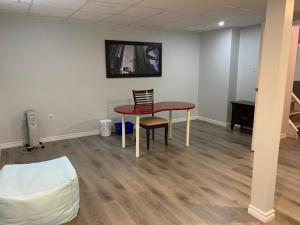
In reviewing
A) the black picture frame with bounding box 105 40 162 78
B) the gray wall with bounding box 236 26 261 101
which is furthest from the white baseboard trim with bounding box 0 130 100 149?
the gray wall with bounding box 236 26 261 101

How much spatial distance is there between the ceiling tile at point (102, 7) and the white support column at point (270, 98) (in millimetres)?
2163

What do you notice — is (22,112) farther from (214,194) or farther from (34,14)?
(214,194)

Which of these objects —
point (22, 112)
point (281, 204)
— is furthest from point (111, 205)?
point (22, 112)

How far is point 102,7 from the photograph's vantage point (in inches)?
136

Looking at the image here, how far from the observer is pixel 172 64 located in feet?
18.9

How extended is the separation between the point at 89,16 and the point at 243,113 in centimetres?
358

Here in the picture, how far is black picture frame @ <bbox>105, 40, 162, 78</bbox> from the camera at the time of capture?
488cm

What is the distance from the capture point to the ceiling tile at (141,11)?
354 cm

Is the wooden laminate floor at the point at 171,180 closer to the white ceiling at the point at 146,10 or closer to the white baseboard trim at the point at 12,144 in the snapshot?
the white baseboard trim at the point at 12,144

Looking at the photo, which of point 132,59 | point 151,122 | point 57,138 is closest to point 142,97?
point 151,122

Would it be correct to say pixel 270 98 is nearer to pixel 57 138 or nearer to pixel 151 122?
pixel 151 122

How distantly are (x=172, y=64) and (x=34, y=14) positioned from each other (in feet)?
10.2

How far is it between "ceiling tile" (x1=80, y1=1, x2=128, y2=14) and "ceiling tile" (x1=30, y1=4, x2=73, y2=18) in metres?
0.39

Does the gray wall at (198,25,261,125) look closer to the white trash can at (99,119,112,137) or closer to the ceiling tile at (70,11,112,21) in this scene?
the white trash can at (99,119,112,137)
